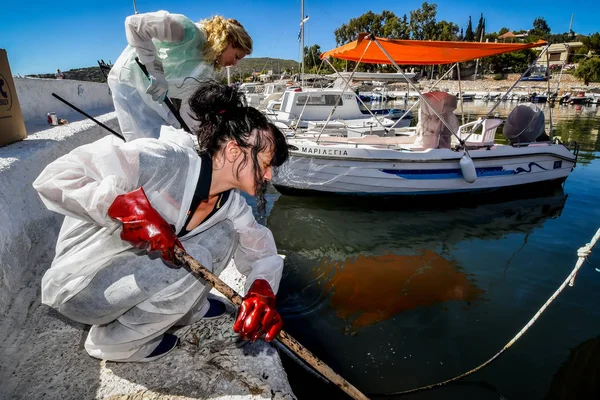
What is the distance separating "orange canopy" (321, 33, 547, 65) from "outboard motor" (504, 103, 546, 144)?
5.53 ft

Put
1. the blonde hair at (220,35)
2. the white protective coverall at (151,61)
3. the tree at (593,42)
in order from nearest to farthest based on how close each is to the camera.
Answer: the white protective coverall at (151,61) < the blonde hair at (220,35) < the tree at (593,42)

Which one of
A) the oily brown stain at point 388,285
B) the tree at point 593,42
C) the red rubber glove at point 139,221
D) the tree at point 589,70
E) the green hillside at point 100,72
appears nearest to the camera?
the red rubber glove at point 139,221

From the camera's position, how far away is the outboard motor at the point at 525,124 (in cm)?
750

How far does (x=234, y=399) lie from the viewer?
1573 millimetres

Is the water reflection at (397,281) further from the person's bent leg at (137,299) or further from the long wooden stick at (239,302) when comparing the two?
the person's bent leg at (137,299)

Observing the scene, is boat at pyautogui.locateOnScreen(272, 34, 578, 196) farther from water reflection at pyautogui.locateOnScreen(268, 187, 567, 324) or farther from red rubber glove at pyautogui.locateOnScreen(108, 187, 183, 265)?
red rubber glove at pyautogui.locateOnScreen(108, 187, 183, 265)

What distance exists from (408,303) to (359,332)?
84cm

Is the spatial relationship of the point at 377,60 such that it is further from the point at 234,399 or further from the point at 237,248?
the point at 234,399

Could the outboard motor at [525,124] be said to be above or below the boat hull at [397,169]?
above

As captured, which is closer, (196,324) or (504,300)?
(196,324)

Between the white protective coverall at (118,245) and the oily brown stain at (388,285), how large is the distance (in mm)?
2284

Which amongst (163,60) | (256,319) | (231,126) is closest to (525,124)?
(163,60)

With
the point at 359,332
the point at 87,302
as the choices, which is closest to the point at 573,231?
the point at 359,332

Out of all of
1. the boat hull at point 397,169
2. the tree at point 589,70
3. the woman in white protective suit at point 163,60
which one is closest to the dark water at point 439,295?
the boat hull at point 397,169
